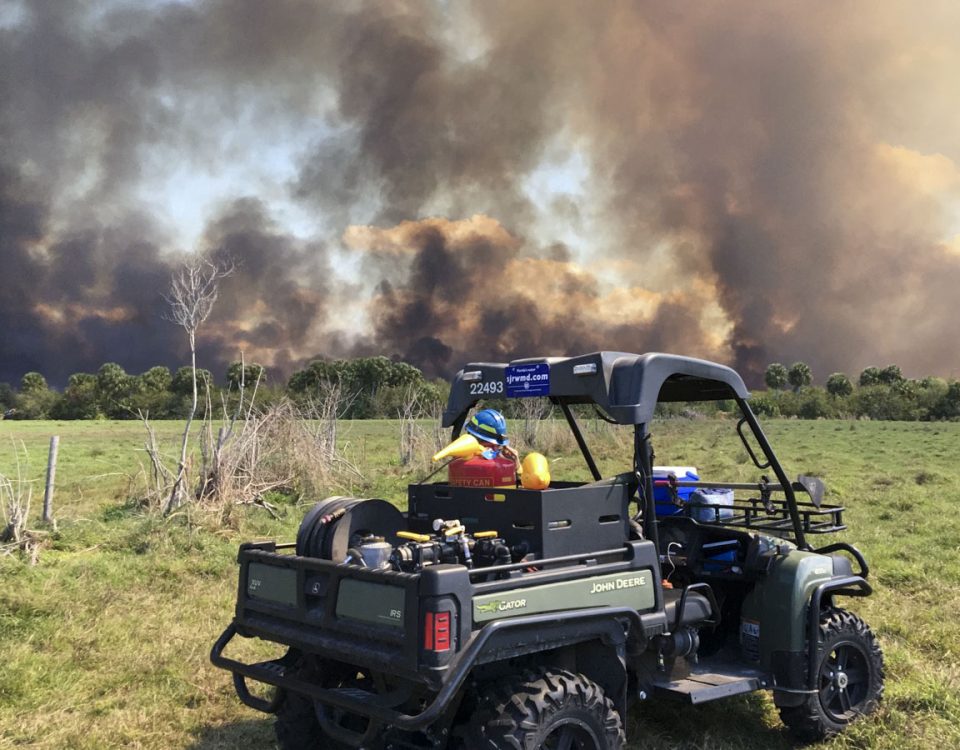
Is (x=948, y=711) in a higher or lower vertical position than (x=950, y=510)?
lower

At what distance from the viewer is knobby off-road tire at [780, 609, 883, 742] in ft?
16.8

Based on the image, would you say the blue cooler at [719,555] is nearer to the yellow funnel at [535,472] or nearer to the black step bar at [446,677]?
the black step bar at [446,677]

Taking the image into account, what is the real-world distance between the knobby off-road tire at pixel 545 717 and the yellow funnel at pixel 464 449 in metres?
1.36

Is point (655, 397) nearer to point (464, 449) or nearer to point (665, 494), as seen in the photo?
point (464, 449)

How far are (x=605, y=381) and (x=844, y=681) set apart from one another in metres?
2.65

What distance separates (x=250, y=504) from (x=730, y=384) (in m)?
10.0

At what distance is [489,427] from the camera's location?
5.04m

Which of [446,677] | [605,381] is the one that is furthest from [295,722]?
[605,381]

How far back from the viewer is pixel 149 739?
5.34 metres

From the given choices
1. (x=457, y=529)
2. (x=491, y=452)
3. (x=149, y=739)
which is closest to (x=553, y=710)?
(x=457, y=529)

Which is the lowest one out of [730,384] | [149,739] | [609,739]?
[149,739]

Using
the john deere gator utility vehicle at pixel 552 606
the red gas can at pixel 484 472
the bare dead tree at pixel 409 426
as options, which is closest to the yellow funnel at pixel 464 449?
the red gas can at pixel 484 472

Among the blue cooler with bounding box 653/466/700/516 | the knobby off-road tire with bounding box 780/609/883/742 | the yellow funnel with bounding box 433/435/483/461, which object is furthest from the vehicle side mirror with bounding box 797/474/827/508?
the yellow funnel with bounding box 433/435/483/461

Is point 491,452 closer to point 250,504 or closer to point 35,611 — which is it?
point 35,611
